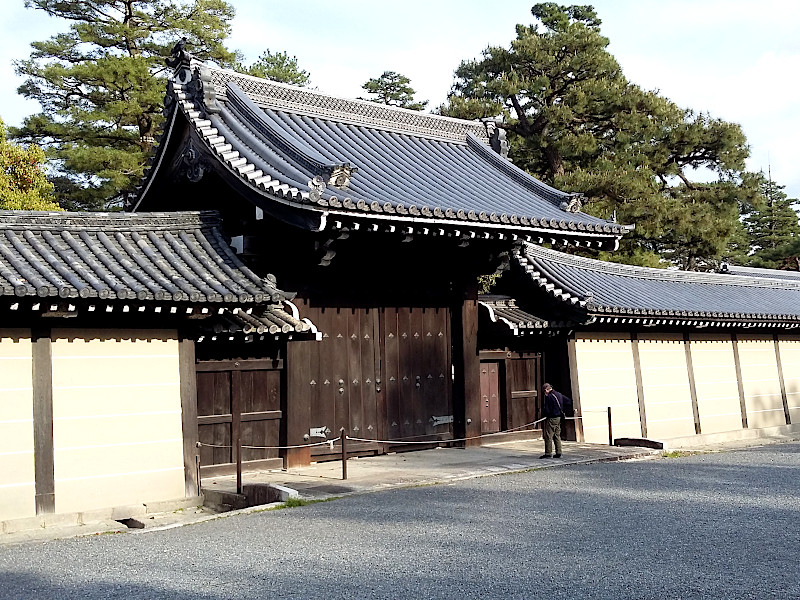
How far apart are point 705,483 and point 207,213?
7942mm

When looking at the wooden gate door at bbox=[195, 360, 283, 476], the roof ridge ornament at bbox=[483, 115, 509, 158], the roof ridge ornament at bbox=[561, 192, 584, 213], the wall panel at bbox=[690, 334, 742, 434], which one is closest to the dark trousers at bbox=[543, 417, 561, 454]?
the roof ridge ornament at bbox=[561, 192, 584, 213]

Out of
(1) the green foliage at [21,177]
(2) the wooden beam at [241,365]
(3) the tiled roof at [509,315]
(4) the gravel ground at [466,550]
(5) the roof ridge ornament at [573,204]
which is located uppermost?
(1) the green foliage at [21,177]

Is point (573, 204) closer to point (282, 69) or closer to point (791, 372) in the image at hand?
point (791, 372)

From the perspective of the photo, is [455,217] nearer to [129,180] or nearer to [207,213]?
[207,213]

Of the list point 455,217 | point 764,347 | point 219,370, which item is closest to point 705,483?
point 455,217

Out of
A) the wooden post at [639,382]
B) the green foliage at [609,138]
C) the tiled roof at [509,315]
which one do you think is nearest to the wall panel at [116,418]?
the tiled roof at [509,315]

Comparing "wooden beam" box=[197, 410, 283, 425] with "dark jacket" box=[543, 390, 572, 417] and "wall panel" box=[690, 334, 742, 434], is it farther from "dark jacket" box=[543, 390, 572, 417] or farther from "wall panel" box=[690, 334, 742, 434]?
"wall panel" box=[690, 334, 742, 434]

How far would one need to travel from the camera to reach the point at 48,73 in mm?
26438

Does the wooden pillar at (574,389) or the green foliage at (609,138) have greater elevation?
the green foliage at (609,138)

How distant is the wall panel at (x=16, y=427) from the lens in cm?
969

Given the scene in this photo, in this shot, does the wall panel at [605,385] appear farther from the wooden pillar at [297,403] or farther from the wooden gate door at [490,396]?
the wooden pillar at [297,403]

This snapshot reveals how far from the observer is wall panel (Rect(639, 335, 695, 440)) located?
17.8 meters

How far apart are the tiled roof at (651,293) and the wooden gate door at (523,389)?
57.9 inches

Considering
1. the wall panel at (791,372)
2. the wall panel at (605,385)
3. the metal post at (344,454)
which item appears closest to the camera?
the metal post at (344,454)
